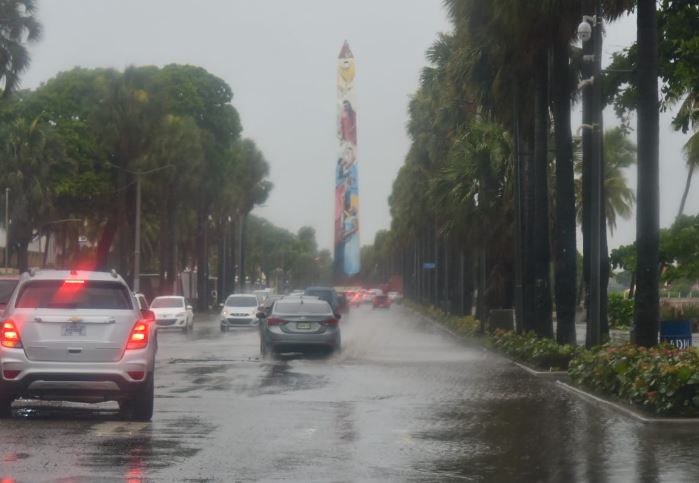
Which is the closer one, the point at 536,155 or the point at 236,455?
the point at 236,455

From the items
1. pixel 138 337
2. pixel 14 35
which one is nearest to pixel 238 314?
pixel 14 35

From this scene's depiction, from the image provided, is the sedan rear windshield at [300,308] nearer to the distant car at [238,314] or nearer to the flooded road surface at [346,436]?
the flooded road surface at [346,436]

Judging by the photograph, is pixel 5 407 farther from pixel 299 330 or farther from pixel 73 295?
pixel 299 330

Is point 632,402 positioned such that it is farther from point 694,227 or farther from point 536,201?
point 536,201

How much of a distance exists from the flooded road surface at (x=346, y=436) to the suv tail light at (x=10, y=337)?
2.97ft

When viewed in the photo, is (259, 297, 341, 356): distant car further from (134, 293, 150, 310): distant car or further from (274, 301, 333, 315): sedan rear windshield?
(134, 293, 150, 310): distant car

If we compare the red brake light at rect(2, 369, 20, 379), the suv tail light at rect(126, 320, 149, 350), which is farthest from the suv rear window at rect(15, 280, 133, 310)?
the red brake light at rect(2, 369, 20, 379)

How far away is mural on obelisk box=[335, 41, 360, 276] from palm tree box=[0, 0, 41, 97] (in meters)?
108

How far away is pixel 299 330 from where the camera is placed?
1332 inches

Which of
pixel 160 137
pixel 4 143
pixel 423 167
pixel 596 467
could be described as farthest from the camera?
pixel 160 137

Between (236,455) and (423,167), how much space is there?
5428 cm

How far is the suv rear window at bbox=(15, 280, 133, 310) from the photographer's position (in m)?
16.3

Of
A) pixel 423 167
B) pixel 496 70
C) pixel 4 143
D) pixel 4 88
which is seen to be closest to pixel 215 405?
pixel 496 70

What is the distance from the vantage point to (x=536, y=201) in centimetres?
3441
